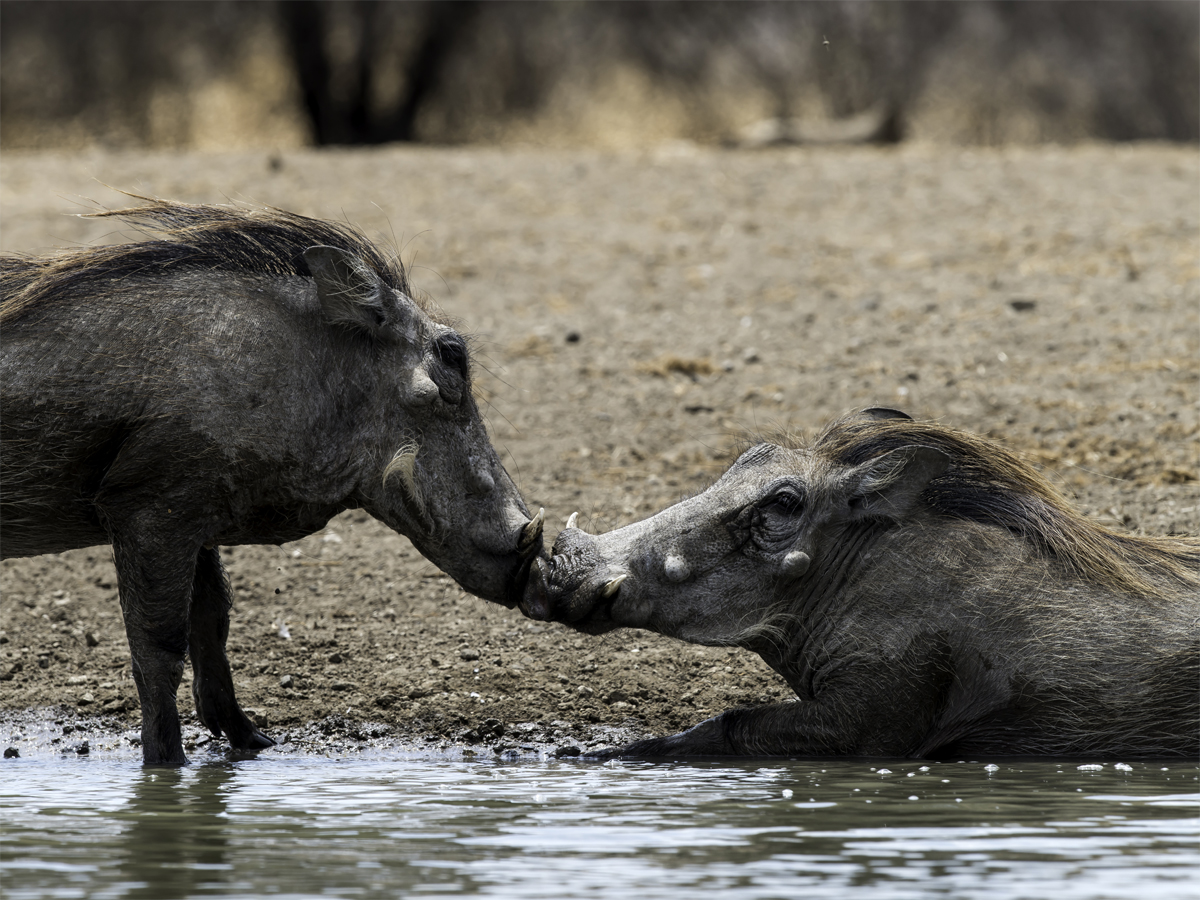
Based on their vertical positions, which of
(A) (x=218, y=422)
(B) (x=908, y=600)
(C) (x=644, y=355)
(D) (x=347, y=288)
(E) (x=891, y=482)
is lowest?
(B) (x=908, y=600)

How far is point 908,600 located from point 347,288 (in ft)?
6.31

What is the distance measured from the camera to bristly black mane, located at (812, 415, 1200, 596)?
5273 millimetres

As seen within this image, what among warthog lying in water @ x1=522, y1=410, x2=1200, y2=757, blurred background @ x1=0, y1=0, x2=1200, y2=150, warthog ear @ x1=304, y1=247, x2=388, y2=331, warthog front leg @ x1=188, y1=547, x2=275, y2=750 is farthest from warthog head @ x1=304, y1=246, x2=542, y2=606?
blurred background @ x1=0, y1=0, x2=1200, y2=150

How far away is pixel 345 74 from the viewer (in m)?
19.9

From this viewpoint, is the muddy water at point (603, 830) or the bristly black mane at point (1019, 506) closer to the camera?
the muddy water at point (603, 830)

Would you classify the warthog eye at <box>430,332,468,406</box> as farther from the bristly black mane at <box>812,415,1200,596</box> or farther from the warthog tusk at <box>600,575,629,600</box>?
the bristly black mane at <box>812,415,1200,596</box>

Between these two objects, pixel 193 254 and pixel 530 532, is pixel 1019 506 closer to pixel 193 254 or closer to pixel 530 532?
pixel 530 532

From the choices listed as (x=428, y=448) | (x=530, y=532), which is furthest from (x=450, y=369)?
(x=530, y=532)

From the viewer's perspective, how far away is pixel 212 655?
5.41 meters

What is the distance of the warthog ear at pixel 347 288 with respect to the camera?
5.11m

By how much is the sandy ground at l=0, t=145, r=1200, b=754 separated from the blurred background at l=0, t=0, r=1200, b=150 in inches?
226

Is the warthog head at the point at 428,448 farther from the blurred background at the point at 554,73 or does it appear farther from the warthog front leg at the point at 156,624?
the blurred background at the point at 554,73

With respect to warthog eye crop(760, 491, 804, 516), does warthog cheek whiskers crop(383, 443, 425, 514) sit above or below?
above

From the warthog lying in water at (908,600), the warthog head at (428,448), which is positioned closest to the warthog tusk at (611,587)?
the warthog lying in water at (908,600)
